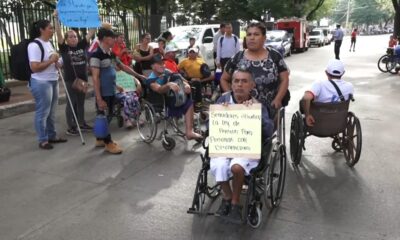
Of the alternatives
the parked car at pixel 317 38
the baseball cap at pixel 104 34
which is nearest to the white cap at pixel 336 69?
the baseball cap at pixel 104 34

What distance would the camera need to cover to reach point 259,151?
3.53m

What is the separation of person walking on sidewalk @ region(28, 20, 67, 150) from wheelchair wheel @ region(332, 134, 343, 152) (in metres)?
3.98

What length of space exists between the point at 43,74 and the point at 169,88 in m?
1.82

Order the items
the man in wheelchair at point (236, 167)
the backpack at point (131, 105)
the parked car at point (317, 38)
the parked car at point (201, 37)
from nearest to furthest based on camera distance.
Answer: the man in wheelchair at point (236, 167)
the backpack at point (131, 105)
the parked car at point (201, 37)
the parked car at point (317, 38)

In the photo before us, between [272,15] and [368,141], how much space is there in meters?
32.2

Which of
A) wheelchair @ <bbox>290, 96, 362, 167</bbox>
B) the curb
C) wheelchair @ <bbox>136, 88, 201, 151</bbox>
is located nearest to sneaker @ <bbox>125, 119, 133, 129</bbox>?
wheelchair @ <bbox>136, 88, 201, 151</bbox>

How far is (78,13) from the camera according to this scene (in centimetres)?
708

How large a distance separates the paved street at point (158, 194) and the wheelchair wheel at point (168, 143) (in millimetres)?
115

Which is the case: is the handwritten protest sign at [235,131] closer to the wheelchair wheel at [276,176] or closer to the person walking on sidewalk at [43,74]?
the wheelchair wheel at [276,176]

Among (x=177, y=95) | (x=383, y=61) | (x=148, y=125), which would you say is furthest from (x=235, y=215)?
(x=383, y=61)

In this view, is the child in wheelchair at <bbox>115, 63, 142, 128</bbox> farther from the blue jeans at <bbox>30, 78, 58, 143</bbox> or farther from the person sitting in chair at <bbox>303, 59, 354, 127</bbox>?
the person sitting in chair at <bbox>303, 59, 354, 127</bbox>

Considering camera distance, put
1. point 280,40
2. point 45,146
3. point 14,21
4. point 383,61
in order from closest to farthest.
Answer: point 45,146 → point 14,21 → point 383,61 → point 280,40

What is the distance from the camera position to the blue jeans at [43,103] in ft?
19.8

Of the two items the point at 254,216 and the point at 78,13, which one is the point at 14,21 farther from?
the point at 254,216
